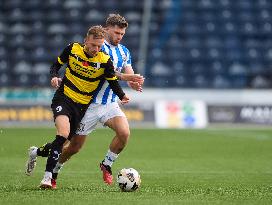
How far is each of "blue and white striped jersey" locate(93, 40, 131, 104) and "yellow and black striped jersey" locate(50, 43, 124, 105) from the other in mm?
403

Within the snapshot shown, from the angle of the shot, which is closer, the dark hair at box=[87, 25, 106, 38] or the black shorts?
the dark hair at box=[87, 25, 106, 38]

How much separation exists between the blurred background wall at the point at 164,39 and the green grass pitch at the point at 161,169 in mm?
6020

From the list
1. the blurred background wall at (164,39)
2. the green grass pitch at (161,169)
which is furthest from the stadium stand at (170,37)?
the green grass pitch at (161,169)

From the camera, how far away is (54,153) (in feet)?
28.3

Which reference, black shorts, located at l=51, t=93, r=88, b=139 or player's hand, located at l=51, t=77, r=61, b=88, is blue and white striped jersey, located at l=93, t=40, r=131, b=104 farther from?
player's hand, located at l=51, t=77, r=61, b=88

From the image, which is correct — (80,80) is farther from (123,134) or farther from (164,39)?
(164,39)

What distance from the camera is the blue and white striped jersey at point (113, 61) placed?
9.56 m

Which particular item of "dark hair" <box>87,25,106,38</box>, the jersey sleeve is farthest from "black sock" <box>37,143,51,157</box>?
"dark hair" <box>87,25,106,38</box>

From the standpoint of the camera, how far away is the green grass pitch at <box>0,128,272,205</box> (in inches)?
312

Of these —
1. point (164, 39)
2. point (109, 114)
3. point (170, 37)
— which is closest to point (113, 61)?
point (109, 114)

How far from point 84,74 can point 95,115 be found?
0.66 meters

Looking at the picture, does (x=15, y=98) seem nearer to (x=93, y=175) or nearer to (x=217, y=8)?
(x=217, y=8)

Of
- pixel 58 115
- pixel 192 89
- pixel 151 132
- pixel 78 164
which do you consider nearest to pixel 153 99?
pixel 192 89

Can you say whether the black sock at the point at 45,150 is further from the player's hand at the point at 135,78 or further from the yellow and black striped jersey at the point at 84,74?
the player's hand at the point at 135,78
